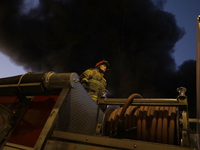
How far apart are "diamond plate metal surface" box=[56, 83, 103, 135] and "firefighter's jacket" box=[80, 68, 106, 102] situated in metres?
2.63

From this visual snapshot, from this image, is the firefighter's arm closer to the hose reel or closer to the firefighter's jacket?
the firefighter's jacket

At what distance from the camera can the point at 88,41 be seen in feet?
44.8

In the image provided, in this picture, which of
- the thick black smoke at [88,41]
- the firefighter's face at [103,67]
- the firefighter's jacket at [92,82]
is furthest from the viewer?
the thick black smoke at [88,41]

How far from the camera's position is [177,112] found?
165 cm

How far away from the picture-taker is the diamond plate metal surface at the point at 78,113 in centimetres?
198

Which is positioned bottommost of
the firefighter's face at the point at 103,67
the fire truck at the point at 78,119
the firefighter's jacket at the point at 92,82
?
the fire truck at the point at 78,119

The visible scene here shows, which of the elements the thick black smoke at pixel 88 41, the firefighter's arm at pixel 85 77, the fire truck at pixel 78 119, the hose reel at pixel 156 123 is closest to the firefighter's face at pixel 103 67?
the firefighter's arm at pixel 85 77

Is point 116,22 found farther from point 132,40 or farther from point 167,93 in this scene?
point 167,93

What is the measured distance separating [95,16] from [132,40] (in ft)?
13.4

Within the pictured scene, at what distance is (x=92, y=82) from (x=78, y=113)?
3.13 m

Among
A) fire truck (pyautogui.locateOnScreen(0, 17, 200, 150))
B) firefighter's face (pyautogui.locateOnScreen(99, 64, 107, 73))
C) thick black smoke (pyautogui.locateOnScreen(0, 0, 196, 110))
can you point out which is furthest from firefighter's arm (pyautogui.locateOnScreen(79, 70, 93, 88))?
thick black smoke (pyautogui.locateOnScreen(0, 0, 196, 110))

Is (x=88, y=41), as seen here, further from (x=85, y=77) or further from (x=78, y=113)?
(x=78, y=113)

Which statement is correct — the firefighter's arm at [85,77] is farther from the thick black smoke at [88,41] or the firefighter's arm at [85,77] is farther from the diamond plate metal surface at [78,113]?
the thick black smoke at [88,41]

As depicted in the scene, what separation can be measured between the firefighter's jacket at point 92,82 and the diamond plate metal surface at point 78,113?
2.63 m
